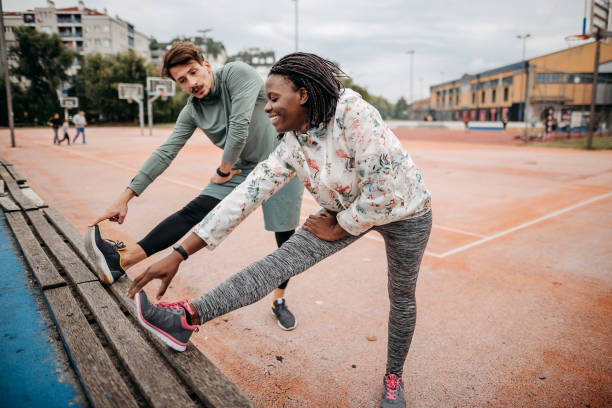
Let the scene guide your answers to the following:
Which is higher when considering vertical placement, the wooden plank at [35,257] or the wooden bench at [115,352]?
the wooden plank at [35,257]

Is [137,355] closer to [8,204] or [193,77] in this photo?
[193,77]

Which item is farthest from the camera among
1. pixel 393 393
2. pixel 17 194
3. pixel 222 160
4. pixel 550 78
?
pixel 550 78

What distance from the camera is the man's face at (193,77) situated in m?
2.76

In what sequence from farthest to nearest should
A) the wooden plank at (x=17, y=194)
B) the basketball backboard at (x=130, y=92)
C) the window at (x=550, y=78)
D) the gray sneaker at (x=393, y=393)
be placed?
the window at (x=550, y=78) → the basketball backboard at (x=130, y=92) → the wooden plank at (x=17, y=194) → the gray sneaker at (x=393, y=393)

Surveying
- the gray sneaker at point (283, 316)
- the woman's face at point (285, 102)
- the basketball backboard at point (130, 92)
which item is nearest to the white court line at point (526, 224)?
the gray sneaker at point (283, 316)

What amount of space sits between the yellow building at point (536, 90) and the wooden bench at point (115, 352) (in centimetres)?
3419

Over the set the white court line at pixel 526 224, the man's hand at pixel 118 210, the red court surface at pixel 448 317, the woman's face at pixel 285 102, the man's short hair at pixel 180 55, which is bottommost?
the red court surface at pixel 448 317

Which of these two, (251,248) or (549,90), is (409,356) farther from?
(549,90)

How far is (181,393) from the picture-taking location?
1.90 m

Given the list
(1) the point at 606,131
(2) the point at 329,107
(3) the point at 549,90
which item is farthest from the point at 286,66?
(3) the point at 549,90

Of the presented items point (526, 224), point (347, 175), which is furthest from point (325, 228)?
point (526, 224)

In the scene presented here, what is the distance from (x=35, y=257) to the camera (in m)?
3.49

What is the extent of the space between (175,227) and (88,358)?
957 mm

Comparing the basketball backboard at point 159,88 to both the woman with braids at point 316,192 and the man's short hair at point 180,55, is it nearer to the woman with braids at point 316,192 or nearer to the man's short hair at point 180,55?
the man's short hair at point 180,55
